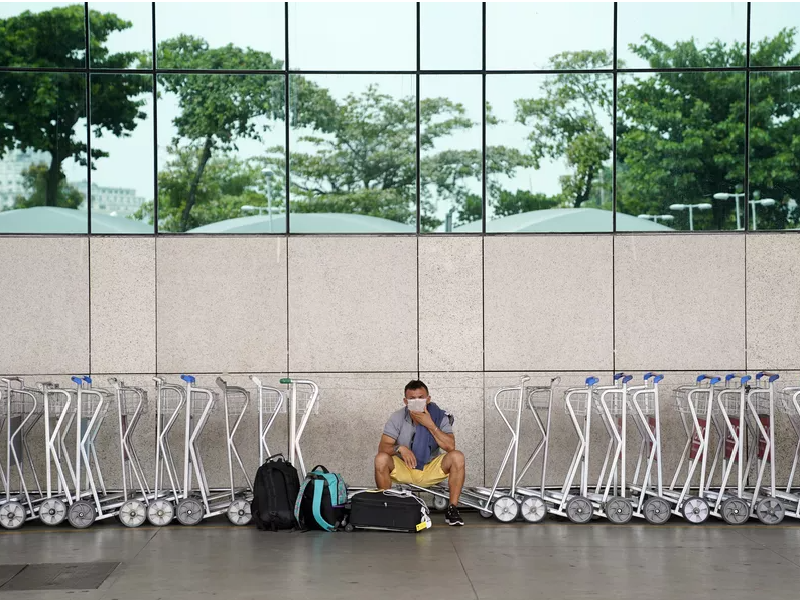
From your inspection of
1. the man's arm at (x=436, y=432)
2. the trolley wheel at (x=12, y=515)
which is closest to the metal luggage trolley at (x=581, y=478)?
the man's arm at (x=436, y=432)

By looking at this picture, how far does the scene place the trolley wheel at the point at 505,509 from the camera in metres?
8.44

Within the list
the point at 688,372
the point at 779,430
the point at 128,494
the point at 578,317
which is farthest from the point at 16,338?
the point at 779,430

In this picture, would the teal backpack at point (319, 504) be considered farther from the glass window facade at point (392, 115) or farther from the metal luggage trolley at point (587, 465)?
the glass window facade at point (392, 115)

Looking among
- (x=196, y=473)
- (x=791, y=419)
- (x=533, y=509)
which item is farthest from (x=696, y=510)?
(x=196, y=473)

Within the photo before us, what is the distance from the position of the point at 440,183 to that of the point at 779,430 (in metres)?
3.93

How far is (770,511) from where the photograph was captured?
27.5 feet

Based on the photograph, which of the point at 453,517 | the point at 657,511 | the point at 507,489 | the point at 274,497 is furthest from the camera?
the point at 507,489

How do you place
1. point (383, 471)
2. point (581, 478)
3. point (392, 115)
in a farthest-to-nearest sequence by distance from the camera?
point (392, 115) → point (581, 478) → point (383, 471)

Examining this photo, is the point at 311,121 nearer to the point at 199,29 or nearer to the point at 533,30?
the point at 199,29

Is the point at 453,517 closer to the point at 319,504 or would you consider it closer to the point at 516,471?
the point at 516,471

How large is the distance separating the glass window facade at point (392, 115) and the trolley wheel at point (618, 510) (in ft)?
8.96

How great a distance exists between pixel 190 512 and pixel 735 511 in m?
4.51

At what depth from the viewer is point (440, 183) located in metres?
9.75

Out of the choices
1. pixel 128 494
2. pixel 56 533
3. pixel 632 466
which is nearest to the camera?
pixel 56 533
